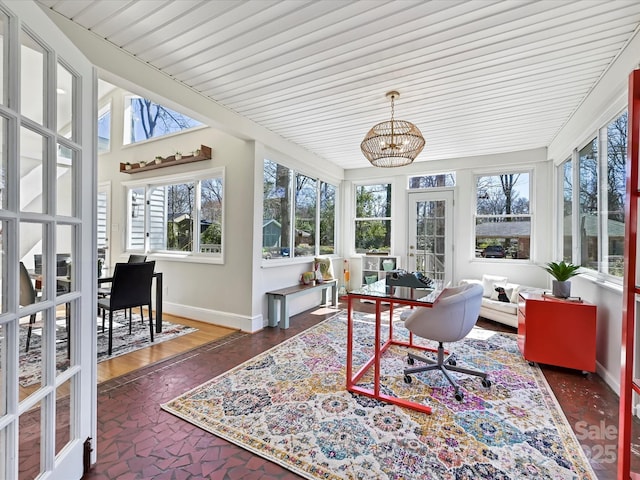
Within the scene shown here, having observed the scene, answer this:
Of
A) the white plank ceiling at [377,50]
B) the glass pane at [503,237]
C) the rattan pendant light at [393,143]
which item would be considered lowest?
the glass pane at [503,237]

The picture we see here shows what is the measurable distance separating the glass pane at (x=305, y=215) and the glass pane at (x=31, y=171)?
3.72 metres

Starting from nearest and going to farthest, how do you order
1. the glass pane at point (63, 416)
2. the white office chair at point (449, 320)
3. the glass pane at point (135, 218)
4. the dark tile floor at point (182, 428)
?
the glass pane at point (63, 416) → the dark tile floor at point (182, 428) → the white office chair at point (449, 320) → the glass pane at point (135, 218)

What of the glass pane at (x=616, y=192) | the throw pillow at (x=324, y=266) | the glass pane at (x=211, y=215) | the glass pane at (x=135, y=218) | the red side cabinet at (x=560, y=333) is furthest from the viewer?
the throw pillow at (x=324, y=266)

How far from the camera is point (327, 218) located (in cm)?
587

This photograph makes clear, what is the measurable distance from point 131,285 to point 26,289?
87.0 inches

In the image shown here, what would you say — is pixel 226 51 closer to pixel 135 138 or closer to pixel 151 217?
pixel 151 217

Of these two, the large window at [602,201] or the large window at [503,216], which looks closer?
the large window at [602,201]

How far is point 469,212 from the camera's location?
5.12 meters

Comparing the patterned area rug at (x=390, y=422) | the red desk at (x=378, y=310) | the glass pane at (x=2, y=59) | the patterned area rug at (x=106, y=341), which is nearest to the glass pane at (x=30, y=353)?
the patterned area rug at (x=106, y=341)

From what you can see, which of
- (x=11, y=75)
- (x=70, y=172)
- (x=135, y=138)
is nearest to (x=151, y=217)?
(x=135, y=138)

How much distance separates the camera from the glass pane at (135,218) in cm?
509

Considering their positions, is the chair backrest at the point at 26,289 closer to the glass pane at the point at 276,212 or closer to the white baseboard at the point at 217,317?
the white baseboard at the point at 217,317

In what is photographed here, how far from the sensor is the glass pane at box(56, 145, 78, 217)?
54.5 inches

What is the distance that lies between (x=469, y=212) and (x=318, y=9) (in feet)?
13.9
